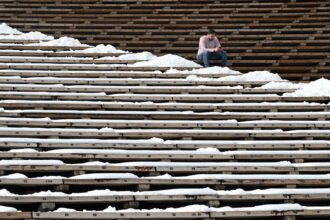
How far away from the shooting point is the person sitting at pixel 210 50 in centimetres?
1199

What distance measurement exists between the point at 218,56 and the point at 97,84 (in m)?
2.48

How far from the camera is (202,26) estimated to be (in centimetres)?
1504

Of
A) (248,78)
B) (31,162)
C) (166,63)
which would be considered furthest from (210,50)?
(31,162)

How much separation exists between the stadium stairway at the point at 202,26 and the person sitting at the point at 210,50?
889 mm

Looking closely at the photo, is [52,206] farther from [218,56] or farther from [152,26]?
[152,26]

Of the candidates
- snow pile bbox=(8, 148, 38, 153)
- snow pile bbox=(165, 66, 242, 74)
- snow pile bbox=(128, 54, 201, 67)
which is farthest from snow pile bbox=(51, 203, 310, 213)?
snow pile bbox=(128, 54, 201, 67)

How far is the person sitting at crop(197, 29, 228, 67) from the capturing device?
12.0m

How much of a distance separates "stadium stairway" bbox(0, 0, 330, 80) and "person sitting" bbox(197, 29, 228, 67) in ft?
2.92

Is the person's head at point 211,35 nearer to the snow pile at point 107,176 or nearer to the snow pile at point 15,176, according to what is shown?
the snow pile at point 107,176

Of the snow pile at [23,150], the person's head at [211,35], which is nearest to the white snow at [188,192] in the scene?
the snow pile at [23,150]

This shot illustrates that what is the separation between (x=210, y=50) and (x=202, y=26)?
3104 millimetres

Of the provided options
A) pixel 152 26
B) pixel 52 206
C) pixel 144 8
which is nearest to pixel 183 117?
pixel 52 206

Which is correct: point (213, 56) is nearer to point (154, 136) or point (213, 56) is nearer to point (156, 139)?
point (154, 136)

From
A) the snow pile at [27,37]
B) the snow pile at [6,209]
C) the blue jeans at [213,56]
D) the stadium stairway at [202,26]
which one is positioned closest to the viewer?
the snow pile at [6,209]
